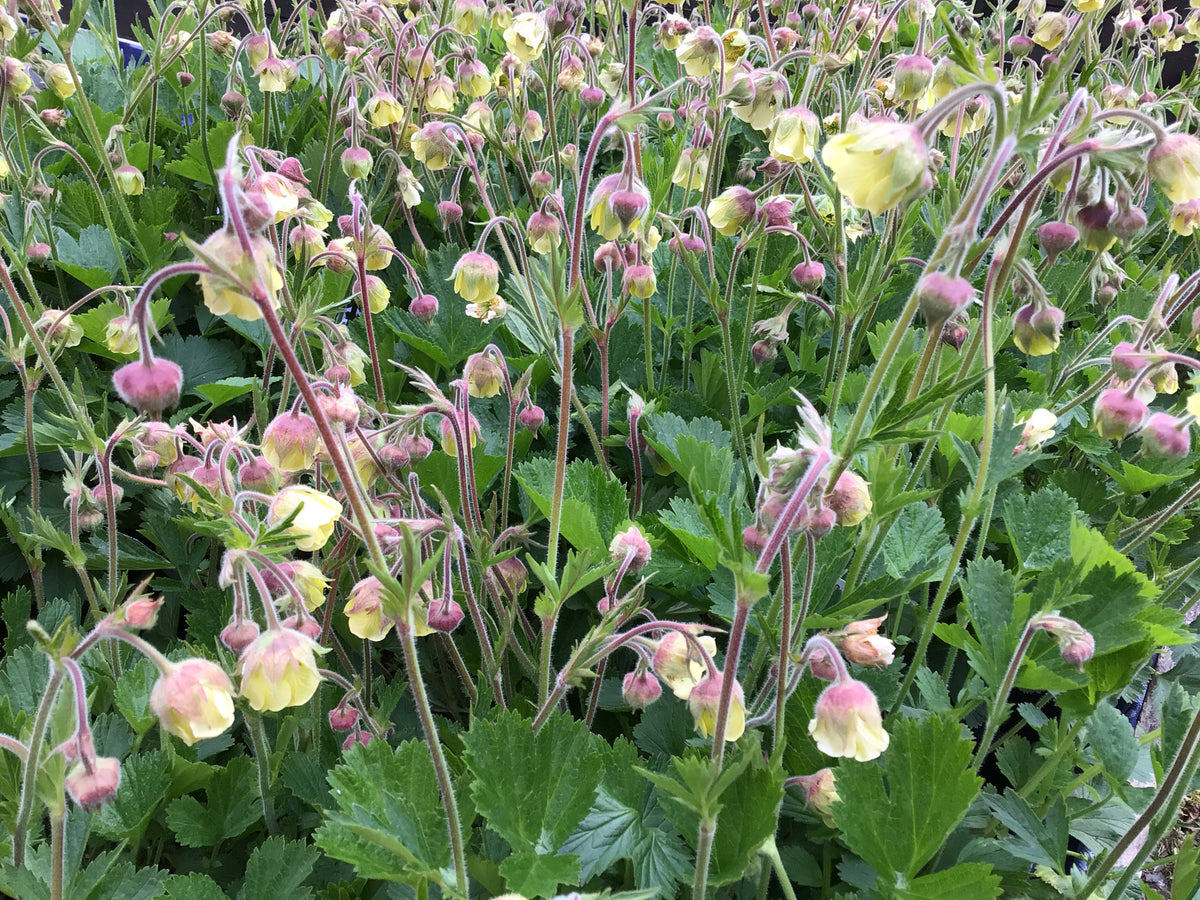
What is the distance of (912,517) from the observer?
→ 170cm

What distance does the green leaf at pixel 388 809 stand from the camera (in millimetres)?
995

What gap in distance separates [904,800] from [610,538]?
0.71 m

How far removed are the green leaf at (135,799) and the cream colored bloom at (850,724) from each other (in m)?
0.94

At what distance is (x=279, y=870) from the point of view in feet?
3.90

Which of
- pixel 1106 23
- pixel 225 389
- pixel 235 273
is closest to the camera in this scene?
pixel 235 273

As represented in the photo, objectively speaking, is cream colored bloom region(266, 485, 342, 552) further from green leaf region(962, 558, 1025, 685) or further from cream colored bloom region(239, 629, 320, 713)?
green leaf region(962, 558, 1025, 685)

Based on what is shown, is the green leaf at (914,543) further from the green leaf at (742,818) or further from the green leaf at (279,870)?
the green leaf at (279,870)

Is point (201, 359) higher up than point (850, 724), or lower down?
lower down

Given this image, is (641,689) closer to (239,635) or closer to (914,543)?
(239,635)

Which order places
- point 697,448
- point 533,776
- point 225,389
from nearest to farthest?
point 533,776 → point 697,448 → point 225,389

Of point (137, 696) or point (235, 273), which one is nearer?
point (235, 273)

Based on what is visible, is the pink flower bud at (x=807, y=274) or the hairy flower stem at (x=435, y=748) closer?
the hairy flower stem at (x=435, y=748)

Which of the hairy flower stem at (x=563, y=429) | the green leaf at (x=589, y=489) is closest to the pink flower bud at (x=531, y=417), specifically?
the green leaf at (x=589, y=489)

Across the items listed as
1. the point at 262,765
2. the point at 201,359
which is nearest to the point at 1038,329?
the point at 262,765
